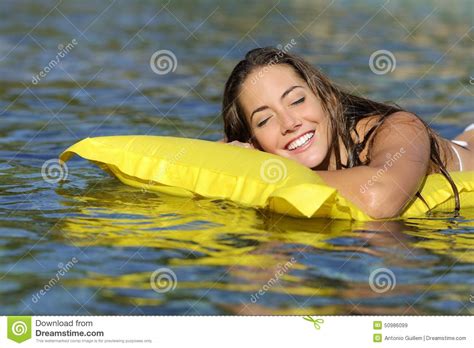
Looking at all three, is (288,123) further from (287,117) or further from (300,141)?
(300,141)

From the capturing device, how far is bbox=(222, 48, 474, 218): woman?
16.7 feet

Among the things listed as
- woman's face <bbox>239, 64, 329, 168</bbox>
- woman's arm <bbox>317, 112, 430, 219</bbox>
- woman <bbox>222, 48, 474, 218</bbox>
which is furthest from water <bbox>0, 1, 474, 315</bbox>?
woman's face <bbox>239, 64, 329, 168</bbox>

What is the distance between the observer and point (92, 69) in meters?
11.1

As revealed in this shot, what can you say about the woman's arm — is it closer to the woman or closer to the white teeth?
the woman

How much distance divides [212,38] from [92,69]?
347 centimetres

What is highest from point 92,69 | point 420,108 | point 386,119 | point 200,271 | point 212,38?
point 212,38

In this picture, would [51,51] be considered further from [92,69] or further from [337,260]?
[337,260]

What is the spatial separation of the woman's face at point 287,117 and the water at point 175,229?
460mm

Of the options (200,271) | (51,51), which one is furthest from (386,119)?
(51,51)

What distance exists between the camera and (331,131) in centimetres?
564

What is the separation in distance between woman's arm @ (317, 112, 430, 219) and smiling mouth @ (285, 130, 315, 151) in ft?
0.93

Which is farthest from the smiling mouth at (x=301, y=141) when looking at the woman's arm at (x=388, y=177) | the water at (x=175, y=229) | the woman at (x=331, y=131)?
the water at (x=175, y=229)

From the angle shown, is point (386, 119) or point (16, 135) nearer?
point (386, 119)

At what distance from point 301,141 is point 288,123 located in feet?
0.52
